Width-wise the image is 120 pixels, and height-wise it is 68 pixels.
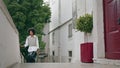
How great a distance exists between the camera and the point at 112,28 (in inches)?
330

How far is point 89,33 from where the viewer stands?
12.9m

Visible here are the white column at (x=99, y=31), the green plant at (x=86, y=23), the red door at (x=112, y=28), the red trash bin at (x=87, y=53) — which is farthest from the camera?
the green plant at (x=86, y=23)

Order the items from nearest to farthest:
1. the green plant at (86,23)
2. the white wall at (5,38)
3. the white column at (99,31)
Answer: the white wall at (5,38) → the white column at (99,31) → the green plant at (86,23)

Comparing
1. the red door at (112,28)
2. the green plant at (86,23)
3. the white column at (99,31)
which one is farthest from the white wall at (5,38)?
the green plant at (86,23)

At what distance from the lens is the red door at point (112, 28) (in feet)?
25.9

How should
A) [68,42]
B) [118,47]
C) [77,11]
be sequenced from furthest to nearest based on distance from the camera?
[68,42] → [77,11] → [118,47]

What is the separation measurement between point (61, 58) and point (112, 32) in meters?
17.5

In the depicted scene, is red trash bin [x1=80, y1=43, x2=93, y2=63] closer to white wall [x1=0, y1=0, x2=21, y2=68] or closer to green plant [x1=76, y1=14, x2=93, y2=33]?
green plant [x1=76, y1=14, x2=93, y2=33]

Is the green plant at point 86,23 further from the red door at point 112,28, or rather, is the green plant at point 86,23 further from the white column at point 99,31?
the red door at point 112,28

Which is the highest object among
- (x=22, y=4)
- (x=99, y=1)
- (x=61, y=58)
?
(x=22, y=4)

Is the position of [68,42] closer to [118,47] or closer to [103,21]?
[103,21]

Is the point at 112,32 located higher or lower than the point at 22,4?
lower

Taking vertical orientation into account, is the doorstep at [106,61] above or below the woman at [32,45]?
below

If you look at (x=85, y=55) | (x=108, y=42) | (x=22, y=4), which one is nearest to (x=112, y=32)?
(x=108, y=42)
